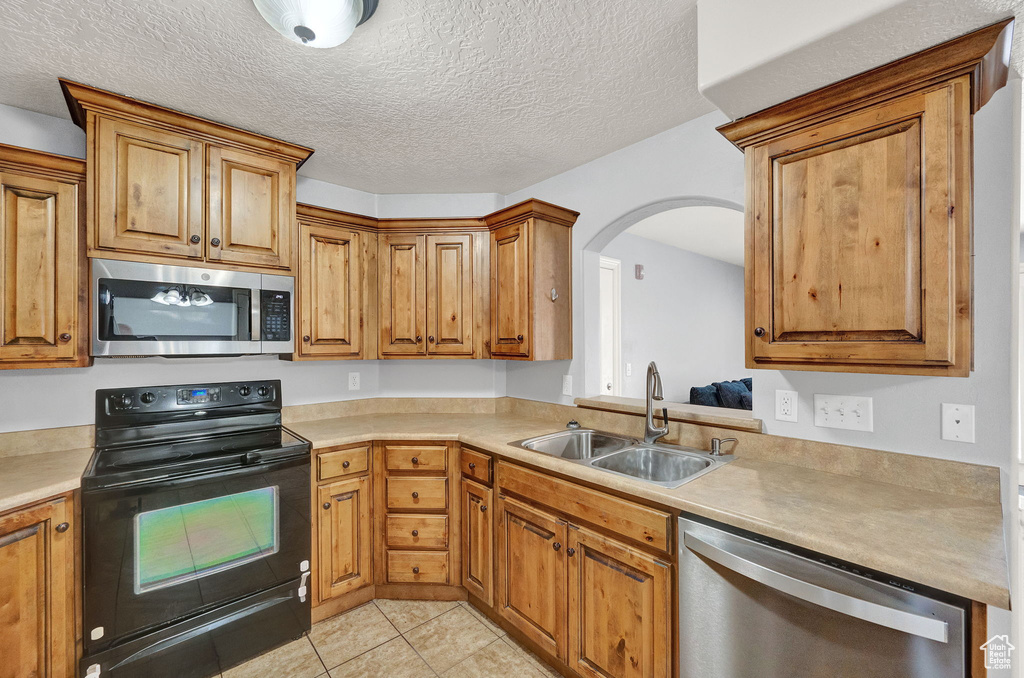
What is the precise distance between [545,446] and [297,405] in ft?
5.05

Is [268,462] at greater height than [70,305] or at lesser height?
lesser

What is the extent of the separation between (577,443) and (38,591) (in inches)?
85.5

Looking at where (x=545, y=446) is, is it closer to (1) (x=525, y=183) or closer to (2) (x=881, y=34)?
(1) (x=525, y=183)

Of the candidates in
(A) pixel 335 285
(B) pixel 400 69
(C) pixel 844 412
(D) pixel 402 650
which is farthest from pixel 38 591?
(C) pixel 844 412

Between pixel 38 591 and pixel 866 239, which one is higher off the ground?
pixel 866 239

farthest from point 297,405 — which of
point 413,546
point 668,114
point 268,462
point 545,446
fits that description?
point 668,114

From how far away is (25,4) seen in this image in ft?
4.44

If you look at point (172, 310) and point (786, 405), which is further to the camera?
point (172, 310)

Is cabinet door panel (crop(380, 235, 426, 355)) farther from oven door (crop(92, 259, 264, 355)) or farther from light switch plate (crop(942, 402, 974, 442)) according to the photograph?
light switch plate (crop(942, 402, 974, 442))

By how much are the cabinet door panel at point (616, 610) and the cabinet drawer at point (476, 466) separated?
0.58 metres

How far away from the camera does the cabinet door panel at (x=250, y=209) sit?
2.08 meters

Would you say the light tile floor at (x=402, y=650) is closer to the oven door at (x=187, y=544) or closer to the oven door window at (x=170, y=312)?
the oven door at (x=187, y=544)

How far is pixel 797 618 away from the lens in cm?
120

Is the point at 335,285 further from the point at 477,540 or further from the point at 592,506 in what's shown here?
the point at 592,506
